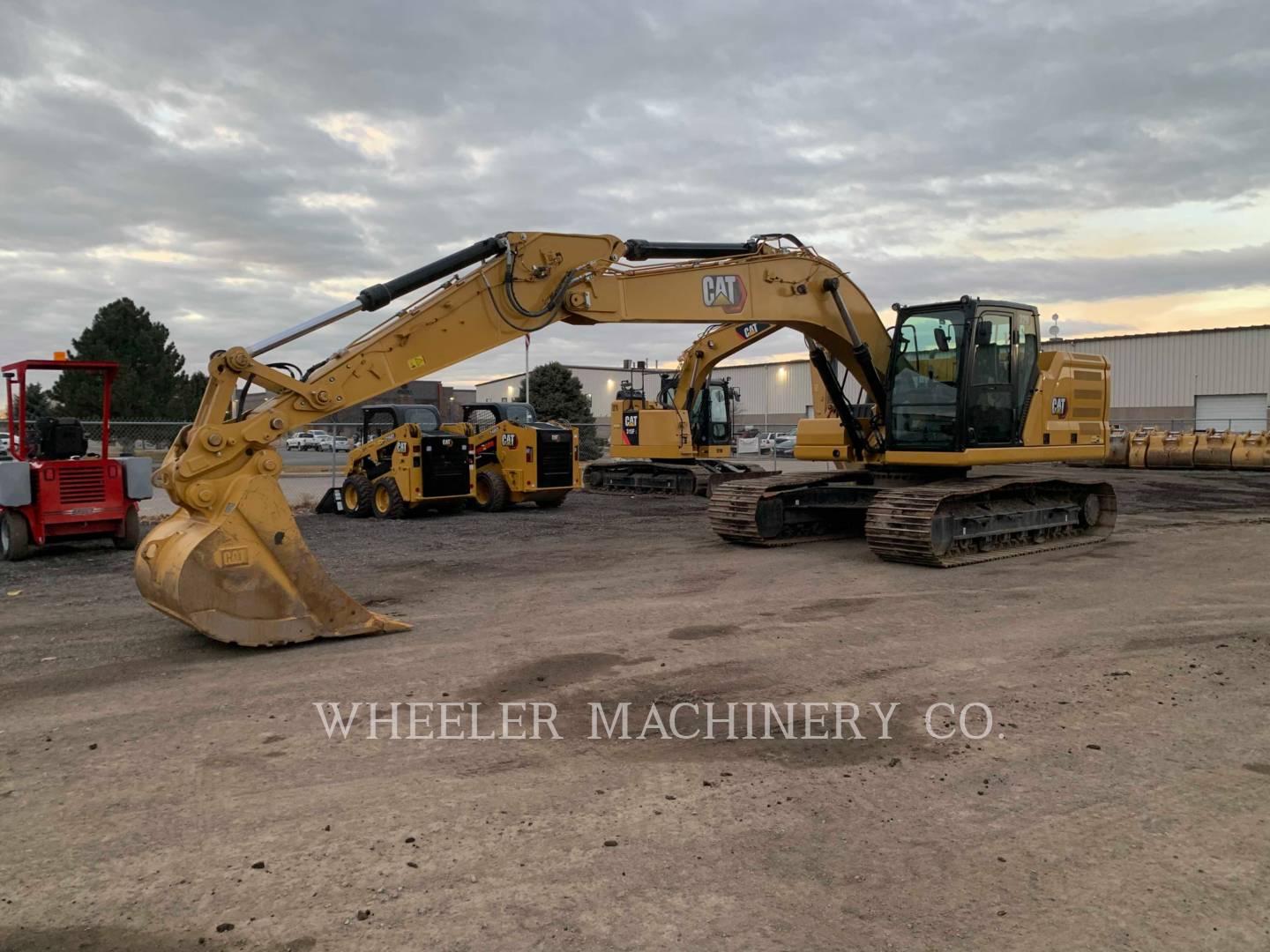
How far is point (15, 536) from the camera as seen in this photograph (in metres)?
11.3

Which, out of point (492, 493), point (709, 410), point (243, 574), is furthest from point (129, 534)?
point (709, 410)

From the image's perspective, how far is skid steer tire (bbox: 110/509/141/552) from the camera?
39.7ft

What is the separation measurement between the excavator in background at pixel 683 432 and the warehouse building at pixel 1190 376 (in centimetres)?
2690

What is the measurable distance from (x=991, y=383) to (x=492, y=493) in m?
9.33

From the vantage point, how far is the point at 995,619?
7617mm

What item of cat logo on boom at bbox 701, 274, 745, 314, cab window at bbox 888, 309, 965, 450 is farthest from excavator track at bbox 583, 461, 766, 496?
cat logo on boom at bbox 701, 274, 745, 314

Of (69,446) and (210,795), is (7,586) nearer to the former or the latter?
(69,446)

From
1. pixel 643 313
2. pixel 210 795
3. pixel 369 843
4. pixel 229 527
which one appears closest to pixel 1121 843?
pixel 369 843

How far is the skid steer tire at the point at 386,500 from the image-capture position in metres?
15.8

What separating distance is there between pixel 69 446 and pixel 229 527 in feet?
23.6

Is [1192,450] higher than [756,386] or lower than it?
lower

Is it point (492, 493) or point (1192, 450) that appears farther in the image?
point (1192, 450)

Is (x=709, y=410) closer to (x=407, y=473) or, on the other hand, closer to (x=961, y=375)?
(x=407, y=473)

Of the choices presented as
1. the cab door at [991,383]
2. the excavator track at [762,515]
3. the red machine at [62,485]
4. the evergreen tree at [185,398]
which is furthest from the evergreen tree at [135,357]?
the cab door at [991,383]
